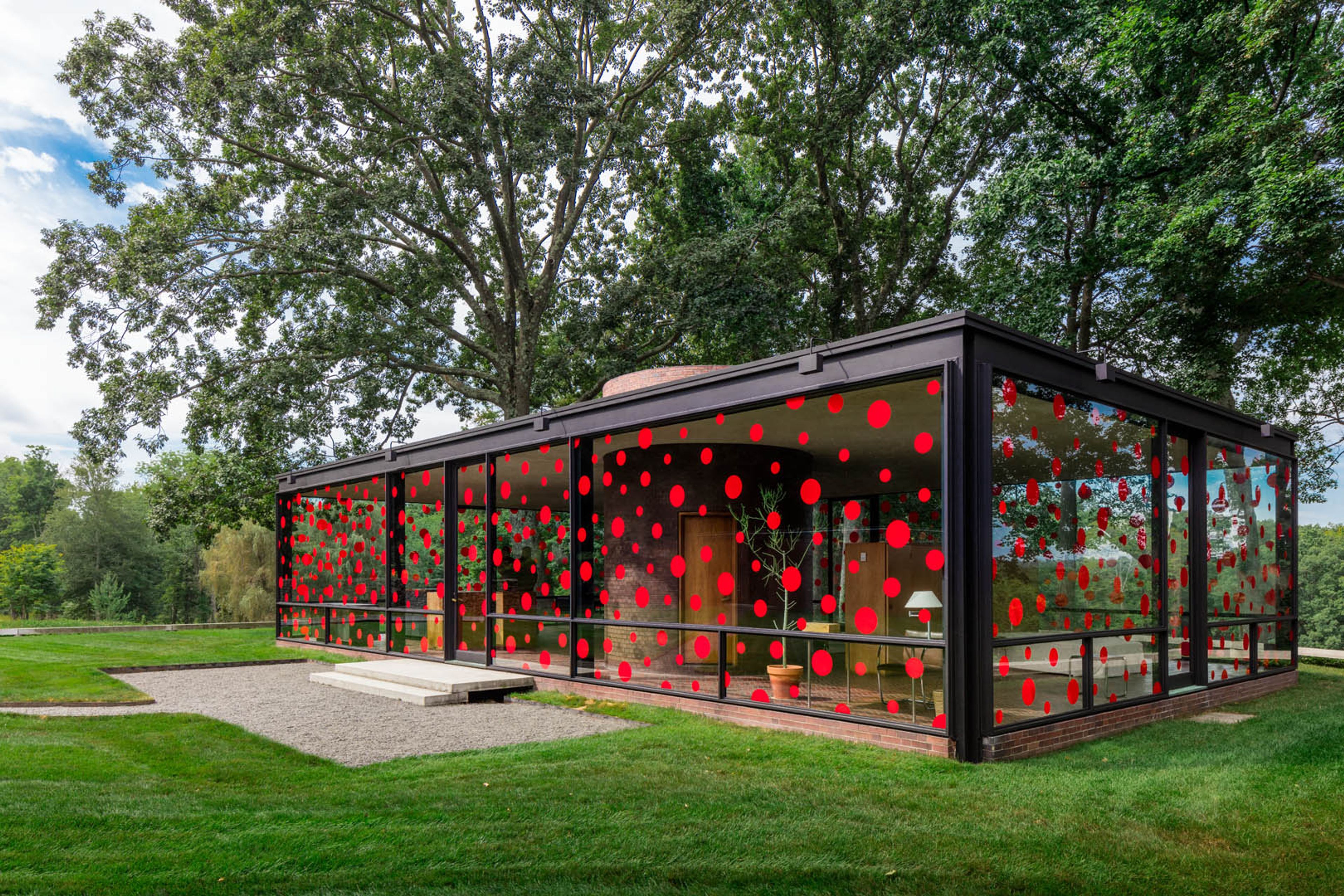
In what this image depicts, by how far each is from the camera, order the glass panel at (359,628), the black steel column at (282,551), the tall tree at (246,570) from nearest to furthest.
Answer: the glass panel at (359,628) → the black steel column at (282,551) → the tall tree at (246,570)

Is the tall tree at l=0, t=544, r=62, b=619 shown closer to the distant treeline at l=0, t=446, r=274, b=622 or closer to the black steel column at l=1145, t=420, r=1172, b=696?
the distant treeline at l=0, t=446, r=274, b=622

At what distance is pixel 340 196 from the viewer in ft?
61.1

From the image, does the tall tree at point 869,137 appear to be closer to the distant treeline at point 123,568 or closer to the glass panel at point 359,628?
the glass panel at point 359,628

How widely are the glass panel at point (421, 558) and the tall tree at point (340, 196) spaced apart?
275 inches

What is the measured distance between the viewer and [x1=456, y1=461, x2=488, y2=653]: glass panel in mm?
12531

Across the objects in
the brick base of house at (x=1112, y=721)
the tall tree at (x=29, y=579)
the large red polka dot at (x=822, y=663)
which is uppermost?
the large red polka dot at (x=822, y=663)

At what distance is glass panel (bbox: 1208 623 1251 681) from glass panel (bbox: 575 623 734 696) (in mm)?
5828

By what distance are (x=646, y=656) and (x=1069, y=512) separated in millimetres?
5147

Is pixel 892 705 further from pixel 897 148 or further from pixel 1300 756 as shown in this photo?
pixel 897 148

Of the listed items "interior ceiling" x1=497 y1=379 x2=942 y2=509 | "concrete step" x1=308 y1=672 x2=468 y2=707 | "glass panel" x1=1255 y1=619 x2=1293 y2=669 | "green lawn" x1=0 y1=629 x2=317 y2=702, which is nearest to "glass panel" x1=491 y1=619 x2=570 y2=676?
"concrete step" x1=308 y1=672 x2=468 y2=707

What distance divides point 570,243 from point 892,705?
2019cm

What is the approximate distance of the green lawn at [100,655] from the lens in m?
10.8

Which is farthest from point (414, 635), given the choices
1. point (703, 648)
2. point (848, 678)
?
point (848, 678)

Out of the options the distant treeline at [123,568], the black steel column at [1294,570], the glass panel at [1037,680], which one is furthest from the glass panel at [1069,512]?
the distant treeline at [123,568]
